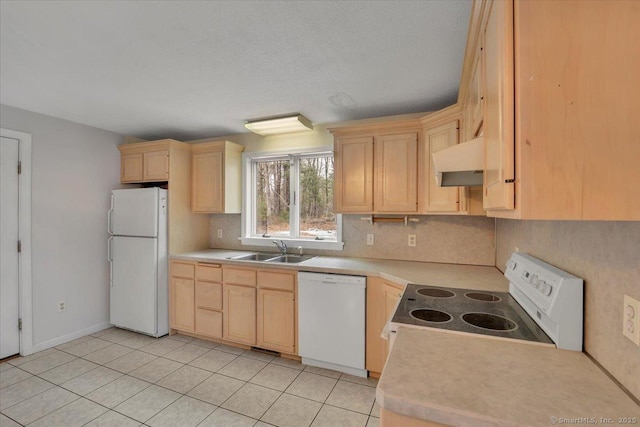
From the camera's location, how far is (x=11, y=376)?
2404 millimetres

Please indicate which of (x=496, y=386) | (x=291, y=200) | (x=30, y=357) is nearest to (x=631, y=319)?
(x=496, y=386)

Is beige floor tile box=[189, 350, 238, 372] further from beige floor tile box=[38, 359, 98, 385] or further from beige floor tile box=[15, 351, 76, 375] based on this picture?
beige floor tile box=[15, 351, 76, 375]

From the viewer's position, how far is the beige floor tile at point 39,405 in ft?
6.34

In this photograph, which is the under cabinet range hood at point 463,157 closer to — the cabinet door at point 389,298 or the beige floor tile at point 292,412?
the cabinet door at point 389,298

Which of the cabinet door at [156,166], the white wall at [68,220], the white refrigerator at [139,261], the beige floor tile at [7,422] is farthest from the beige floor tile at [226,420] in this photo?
the cabinet door at [156,166]

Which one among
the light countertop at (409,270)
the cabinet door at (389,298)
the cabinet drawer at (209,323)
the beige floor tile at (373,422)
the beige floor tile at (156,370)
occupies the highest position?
the light countertop at (409,270)

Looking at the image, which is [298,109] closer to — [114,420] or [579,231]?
[579,231]

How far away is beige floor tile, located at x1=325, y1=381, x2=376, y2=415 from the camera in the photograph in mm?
2039

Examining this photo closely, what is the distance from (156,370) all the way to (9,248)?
1.84 metres

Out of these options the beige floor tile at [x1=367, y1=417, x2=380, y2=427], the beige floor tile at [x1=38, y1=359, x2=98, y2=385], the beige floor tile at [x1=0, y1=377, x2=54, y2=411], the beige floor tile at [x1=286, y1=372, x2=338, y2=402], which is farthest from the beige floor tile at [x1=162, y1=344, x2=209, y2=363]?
the beige floor tile at [x1=367, y1=417, x2=380, y2=427]

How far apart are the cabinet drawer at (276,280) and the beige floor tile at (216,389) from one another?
2.68 feet

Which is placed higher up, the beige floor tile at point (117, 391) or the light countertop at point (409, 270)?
the light countertop at point (409, 270)

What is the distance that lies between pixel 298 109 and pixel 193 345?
8.76ft

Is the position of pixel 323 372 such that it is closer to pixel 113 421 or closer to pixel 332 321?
pixel 332 321
